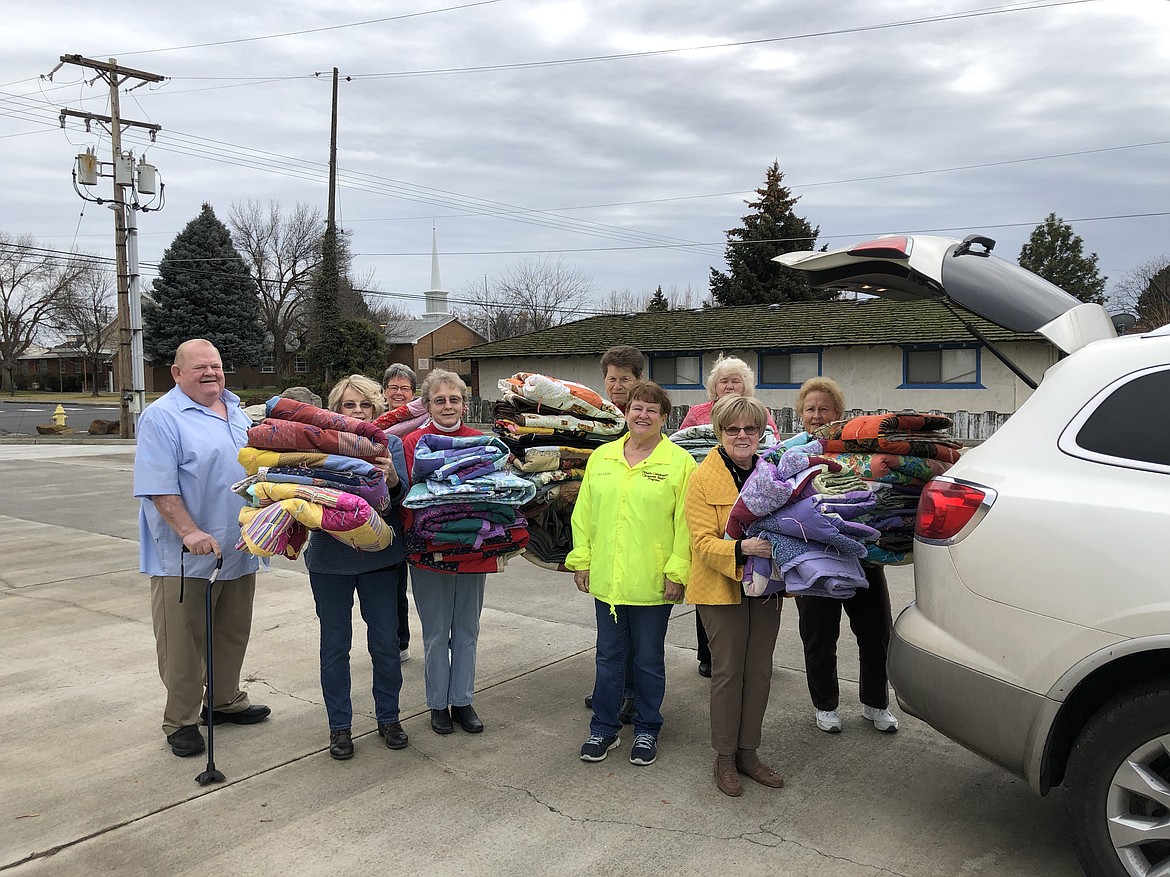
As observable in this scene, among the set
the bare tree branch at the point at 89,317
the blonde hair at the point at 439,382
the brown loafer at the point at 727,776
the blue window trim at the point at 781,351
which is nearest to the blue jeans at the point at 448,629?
the blonde hair at the point at 439,382

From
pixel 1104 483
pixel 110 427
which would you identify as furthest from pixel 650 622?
pixel 110 427

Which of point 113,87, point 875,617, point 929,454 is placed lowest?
point 875,617

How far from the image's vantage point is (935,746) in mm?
4328

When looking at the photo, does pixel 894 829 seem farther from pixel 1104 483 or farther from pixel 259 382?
pixel 259 382

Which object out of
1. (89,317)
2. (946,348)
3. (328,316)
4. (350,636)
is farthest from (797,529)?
(89,317)

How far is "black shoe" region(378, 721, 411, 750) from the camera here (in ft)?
14.3

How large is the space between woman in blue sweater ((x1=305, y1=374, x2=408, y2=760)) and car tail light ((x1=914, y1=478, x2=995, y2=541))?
7.71 feet

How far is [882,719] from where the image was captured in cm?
452

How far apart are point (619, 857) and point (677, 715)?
154cm

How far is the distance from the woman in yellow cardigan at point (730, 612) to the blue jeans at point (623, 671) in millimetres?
376

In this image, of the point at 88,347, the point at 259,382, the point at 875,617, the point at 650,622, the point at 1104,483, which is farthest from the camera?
the point at 88,347

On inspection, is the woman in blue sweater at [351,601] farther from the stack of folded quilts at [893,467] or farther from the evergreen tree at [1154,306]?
the evergreen tree at [1154,306]

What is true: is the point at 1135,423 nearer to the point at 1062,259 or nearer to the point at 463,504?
the point at 463,504

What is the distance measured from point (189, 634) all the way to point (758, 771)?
9.11 ft
